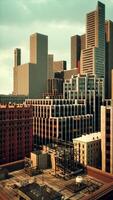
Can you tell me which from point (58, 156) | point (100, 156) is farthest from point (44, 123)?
point (58, 156)

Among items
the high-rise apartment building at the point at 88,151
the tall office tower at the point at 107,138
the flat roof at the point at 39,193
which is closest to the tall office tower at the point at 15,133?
the high-rise apartment building at the point at 88,151

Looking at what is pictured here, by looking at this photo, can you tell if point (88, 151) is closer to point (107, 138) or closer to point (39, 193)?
point (107, 138)

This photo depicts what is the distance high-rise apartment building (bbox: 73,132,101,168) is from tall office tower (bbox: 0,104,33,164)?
35.4 meters

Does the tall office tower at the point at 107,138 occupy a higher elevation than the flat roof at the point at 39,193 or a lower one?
higher

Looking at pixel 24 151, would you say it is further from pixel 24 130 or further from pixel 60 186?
pixel 60 186

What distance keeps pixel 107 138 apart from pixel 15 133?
55.5 metres

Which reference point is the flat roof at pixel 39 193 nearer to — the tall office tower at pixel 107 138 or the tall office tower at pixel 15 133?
the tall office tower at pixel 107 138

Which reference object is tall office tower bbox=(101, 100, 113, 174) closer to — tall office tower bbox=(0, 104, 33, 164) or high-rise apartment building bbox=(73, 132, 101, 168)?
high-rise apartment building bbox=(73, 132, 101, 168)

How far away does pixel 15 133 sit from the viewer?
14800cm

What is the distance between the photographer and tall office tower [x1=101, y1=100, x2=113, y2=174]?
12062 centimetres

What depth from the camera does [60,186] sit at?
315 ft

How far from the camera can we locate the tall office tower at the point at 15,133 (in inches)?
5625

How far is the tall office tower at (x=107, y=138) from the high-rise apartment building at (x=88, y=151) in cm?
802

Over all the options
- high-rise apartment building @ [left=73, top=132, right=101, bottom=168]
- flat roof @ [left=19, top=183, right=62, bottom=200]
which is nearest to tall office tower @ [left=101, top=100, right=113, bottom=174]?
high-rise apartment building @ [left=73, top=132, right=101, bottom=168]
